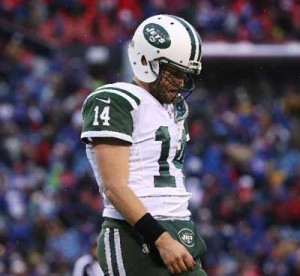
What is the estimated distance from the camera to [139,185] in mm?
4086

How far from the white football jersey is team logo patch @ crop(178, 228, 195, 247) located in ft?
0.20

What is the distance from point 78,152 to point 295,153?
126 inches

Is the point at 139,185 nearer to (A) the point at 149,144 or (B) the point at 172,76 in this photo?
(A) the point at 149,144

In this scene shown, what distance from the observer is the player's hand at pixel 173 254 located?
396 cm

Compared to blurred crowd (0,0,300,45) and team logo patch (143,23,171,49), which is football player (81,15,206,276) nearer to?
team logo patch (143,23,171,49)

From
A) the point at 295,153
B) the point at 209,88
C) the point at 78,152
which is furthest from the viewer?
the point at 209,88

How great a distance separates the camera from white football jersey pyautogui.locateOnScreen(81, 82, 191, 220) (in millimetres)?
4039

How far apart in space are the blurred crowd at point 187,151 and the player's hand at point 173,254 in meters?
7.94

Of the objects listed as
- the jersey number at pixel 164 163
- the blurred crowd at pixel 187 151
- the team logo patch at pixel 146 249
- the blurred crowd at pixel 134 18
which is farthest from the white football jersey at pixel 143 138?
the blurred crowd at pixel 134 18

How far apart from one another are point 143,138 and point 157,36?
1.28 feet

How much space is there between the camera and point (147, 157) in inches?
162

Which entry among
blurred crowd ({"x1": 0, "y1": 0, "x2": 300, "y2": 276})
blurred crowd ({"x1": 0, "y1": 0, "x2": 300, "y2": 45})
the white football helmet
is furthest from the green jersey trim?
blurred crowd ({"x1": 0, "y1": 0, "x2": 300, "y2": 45})

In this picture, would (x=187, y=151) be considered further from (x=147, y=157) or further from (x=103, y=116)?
(x=103, y=116)

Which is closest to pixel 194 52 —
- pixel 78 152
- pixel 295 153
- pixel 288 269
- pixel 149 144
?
pixel 149 144
